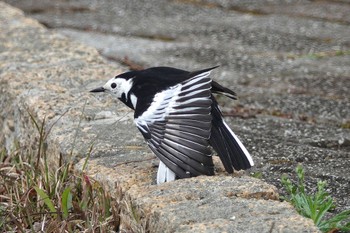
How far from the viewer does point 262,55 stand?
589 cm

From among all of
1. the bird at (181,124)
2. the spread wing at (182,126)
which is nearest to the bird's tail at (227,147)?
the bird at (181,124)

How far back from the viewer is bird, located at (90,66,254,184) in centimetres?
305

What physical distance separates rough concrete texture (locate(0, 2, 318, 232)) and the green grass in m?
0.06

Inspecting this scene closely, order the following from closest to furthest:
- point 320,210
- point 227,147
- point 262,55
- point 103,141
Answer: point 320,210, point 227,147, point 103,141, point 262,55

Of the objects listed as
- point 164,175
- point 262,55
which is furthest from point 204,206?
point 262,55

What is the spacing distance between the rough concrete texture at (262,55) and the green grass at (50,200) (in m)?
0.24

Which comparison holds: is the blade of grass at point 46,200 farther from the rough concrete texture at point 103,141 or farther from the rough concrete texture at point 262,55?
the rough concrete texture at point 262,55

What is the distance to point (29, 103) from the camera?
401cm

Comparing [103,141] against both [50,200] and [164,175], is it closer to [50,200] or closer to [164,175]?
[50,200]

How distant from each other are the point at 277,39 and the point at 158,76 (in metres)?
3.04

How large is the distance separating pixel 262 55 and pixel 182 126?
2.84 m

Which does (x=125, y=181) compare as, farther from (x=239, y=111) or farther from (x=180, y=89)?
(x=239, y=111)

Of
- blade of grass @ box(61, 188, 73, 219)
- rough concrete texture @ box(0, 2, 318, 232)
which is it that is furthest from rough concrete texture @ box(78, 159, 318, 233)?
blade of grass @ box(61, 188, 73, 219)

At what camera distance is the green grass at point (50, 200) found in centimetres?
311
